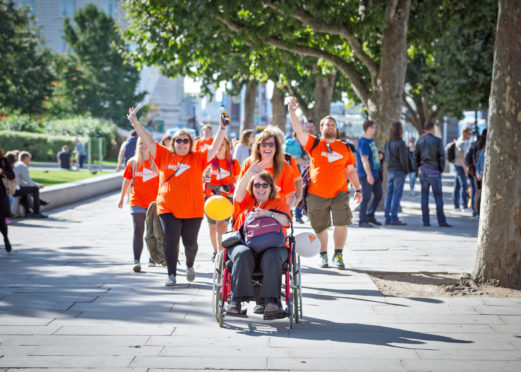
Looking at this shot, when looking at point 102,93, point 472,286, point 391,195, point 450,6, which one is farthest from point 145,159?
point 102,93

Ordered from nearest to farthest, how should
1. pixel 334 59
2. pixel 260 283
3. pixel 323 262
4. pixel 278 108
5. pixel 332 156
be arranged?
pixel 260 283 → pixel 332 156 → pixel 323 262 → pixel 334 59 → pixel 278 108

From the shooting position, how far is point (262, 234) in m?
6.13

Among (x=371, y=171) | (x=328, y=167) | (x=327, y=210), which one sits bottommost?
(x=327, y=210)

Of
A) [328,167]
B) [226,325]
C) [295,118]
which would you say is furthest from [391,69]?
[226,325]

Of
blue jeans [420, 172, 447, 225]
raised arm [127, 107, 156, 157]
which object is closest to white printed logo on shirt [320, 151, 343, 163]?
raised arm [127, 107, 156, 157]

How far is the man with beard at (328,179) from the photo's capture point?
884 centimetres

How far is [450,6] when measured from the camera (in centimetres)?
1859

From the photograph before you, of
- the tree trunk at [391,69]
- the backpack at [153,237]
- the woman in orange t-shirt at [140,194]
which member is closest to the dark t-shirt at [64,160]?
the tree trunk at [391,69]

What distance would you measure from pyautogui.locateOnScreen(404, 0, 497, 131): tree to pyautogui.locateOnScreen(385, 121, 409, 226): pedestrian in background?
4.86 meters

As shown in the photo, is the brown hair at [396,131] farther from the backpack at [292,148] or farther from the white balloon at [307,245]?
the white balloon at [307,245]

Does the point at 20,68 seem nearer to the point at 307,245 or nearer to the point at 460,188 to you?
the point at 460,188

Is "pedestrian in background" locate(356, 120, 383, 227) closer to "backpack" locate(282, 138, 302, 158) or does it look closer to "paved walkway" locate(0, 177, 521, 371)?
"backpack" locate(282, 138, 302, 158)

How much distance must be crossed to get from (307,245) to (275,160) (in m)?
1.09

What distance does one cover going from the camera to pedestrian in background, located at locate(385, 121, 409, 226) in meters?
13.8
